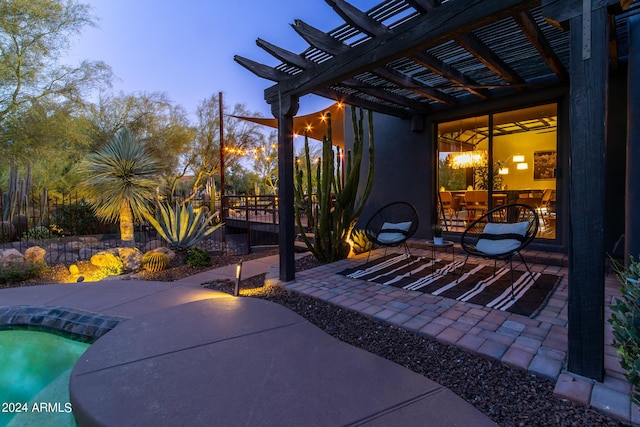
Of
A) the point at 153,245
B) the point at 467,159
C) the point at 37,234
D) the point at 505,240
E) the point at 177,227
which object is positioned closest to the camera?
the point at 505,240

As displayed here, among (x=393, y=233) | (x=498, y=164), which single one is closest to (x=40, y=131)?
(x=393, y=233)

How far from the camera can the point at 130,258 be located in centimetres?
494

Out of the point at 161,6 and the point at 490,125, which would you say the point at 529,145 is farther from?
the point at 161,6

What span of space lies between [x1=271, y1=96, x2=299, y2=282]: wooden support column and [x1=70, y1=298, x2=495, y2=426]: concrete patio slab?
135cm

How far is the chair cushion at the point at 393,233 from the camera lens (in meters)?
4.12

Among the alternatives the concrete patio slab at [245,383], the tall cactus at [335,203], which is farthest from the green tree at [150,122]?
the concrete patio slab at [245,383]

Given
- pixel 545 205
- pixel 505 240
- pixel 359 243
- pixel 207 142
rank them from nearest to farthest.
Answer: pixel 505 240 → pixel 359 243 → pixel 545 205 → pixel 207 142

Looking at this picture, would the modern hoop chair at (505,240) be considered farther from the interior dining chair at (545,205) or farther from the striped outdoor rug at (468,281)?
the interior dining chair at (545,205)

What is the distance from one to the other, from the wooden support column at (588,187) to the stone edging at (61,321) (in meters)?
3.18

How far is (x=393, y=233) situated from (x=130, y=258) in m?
4.06

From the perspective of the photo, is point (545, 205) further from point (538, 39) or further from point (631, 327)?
point (631, 327)

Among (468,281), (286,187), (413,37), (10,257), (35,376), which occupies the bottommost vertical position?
(35,376)

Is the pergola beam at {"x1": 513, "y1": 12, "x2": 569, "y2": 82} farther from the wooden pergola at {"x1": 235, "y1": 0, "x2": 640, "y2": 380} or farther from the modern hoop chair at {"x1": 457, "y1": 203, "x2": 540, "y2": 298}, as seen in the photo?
the modern hoop chair at {"x1": 457, "y1": 203, "x2": 540, "y2": 298}

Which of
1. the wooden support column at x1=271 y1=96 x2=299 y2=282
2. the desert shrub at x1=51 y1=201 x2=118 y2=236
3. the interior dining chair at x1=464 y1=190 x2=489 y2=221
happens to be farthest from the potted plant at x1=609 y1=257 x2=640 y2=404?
the desert shrub at x1=51 y1=201 x2=118 y2=236
